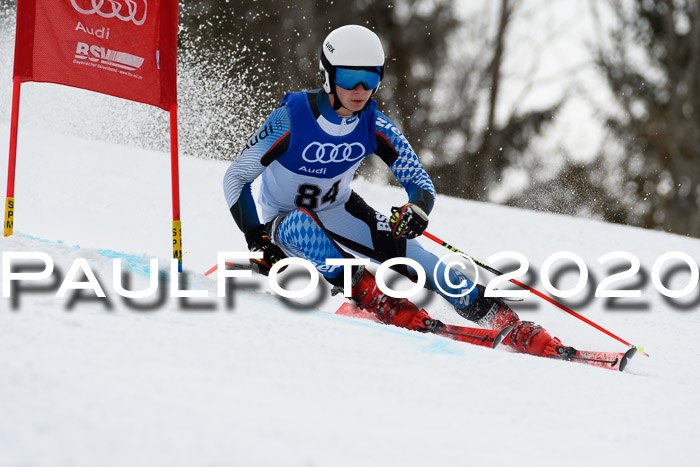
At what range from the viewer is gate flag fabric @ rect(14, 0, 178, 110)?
3803 mm

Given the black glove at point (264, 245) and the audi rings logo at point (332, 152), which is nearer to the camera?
the black glove at point (264, 245)

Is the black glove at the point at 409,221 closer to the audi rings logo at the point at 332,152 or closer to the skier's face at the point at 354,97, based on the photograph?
the audi rings logo at the point at 332,152

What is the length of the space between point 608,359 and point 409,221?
3.58 ft

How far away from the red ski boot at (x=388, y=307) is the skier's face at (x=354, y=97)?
0.80 meters

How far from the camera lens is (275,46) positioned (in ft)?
55.8

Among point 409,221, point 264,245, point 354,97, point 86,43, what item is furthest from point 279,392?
point 86,43

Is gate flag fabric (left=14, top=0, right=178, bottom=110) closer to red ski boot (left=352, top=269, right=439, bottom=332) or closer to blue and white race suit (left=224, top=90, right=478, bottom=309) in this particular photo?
blue and white race suit (left=224, top=90, right=478, bottom=309)

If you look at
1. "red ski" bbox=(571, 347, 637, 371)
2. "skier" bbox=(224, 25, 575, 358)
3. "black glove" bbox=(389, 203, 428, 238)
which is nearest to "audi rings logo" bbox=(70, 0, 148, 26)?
"skier" bbox=(224, 25, 575, 358)

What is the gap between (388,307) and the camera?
145 inches

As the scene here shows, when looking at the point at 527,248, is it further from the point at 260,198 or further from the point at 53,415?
the point at 53,415

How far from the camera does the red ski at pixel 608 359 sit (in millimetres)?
3357

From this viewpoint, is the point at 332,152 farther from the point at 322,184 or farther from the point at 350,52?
the point at 350,52

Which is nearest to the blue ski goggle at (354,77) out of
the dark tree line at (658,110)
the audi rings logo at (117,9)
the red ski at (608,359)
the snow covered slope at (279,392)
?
the snow covered slope at (279,392)

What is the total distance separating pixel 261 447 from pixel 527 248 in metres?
5.24
